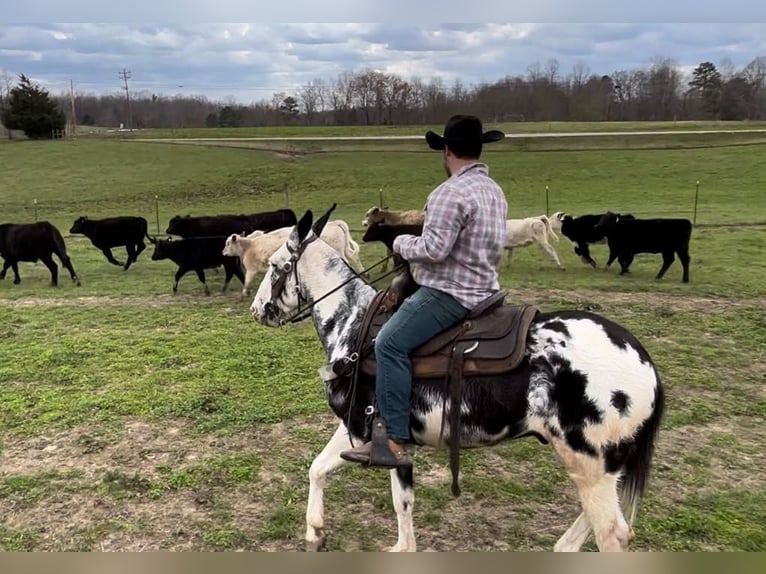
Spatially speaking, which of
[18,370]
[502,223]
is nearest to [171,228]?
[18,370]

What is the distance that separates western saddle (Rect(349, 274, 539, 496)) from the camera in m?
3.03

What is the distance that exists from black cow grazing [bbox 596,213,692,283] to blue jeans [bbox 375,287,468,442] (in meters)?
10.1

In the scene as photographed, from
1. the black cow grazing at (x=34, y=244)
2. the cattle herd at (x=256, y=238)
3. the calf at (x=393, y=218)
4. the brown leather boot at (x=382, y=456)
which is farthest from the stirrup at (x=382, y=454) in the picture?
the calf at (x=393, y=218)

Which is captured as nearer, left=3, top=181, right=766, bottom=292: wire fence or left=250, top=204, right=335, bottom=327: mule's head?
left=250, top=204, right=335, bottom=327: mule's head

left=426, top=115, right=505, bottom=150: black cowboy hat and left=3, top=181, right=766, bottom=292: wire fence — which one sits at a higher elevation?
left=426, top=115, right=505, bottom=150: black cowboy hat

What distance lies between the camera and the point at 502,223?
300cm

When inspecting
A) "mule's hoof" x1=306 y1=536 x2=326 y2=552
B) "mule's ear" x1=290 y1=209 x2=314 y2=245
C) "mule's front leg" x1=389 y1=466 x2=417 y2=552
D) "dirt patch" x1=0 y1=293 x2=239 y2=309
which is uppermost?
"mule's ear" x1=290 y1=209 x2=314 y2=245

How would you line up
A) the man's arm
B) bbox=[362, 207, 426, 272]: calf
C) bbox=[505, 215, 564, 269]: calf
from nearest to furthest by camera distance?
the man's arm, bbox=[505, 215, 564, 269]: calf, bbox=[362, 207, 426, 272]: calf

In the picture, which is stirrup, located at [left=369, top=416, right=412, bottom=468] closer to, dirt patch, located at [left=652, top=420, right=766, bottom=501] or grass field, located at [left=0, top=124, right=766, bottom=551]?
grass field, located at [left=0, top=124, right=766, bottom=551]

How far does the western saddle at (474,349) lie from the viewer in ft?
9.94

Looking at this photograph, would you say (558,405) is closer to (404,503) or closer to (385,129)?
(404,503)

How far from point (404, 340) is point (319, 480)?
1120mm

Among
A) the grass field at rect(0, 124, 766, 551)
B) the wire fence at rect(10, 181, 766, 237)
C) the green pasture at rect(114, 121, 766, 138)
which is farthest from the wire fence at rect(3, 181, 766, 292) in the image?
the green pasture at rect(114, 121, 766, 138)

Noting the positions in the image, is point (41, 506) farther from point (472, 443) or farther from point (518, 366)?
point (518, 366)
